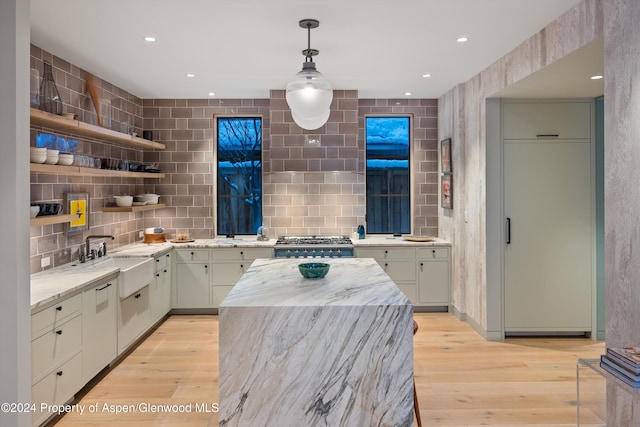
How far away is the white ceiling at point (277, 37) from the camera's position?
334 cm

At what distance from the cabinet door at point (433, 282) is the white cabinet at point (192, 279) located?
8.55 ft

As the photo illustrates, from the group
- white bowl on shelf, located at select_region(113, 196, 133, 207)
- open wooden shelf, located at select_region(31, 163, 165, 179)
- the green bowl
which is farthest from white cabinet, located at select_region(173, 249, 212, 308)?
the green bowl

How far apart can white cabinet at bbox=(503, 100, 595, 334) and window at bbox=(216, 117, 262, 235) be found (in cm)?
325

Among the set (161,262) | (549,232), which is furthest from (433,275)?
(161,262)

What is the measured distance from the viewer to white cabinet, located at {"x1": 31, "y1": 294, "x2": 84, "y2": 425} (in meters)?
3.00

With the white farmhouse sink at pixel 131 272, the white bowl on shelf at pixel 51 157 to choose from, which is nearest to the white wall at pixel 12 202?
the white bowl on shelf at pixel 51 157

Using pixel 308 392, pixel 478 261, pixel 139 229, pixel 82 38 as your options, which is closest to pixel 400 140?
pixel 478 261

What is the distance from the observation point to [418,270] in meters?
6.12

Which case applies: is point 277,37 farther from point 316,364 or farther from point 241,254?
point 241,254

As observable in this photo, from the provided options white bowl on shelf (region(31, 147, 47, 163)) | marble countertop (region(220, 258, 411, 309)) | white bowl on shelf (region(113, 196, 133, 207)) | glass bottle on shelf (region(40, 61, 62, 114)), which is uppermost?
glass bottle on shelf (region(40, 61, 62, 114))

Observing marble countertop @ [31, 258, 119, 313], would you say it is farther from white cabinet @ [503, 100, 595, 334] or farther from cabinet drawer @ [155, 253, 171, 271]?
white cabinet @ [503, 100, 595, 334]

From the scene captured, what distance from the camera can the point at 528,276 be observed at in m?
5.11

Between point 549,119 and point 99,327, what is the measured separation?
4.62 metres

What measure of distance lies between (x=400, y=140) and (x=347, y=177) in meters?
0.92
